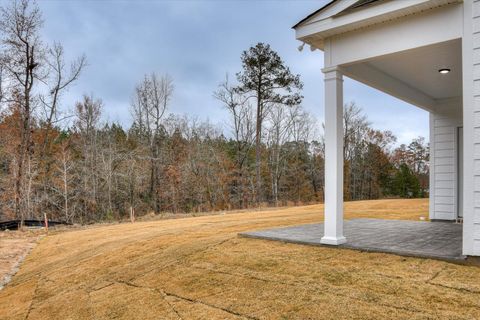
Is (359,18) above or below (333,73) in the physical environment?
above

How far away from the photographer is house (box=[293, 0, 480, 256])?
3.81 metres

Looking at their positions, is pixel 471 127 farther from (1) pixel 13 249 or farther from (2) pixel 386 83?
(1) pixel 13 249

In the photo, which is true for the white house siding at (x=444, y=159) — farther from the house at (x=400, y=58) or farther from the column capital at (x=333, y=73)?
the column capital at (x=333, y=73)

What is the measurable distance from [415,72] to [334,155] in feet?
6.67

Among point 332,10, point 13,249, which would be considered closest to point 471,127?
point 332,10

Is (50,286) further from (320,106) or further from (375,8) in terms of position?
(320,106)

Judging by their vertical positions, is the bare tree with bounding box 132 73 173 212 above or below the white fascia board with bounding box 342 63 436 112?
above

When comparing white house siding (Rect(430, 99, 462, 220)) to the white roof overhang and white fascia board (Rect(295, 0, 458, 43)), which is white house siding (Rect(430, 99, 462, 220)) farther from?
white fascia board (Rect(295, 0, 458, 43))

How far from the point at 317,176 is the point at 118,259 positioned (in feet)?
72.7

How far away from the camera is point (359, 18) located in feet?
14.9

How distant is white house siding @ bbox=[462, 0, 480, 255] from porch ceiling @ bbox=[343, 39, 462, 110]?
0.75ft

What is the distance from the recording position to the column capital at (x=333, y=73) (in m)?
4.90

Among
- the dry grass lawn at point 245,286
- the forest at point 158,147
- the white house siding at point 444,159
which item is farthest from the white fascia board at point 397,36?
the forest at point 158,147

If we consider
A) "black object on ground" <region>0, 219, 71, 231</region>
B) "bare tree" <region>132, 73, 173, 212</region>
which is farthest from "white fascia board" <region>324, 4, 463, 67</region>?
"bare tree" <region>132, 73, 173, 212</region>
